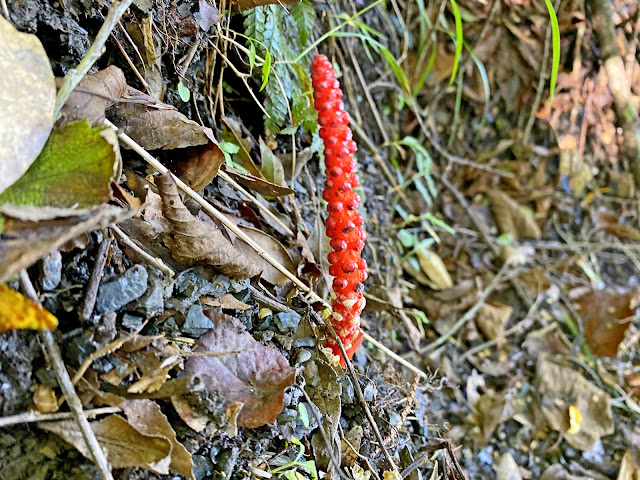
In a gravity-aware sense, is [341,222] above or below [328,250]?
above

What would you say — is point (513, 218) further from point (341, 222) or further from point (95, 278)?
point (95, 278)

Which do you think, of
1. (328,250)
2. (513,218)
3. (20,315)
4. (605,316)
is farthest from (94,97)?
(605,316)

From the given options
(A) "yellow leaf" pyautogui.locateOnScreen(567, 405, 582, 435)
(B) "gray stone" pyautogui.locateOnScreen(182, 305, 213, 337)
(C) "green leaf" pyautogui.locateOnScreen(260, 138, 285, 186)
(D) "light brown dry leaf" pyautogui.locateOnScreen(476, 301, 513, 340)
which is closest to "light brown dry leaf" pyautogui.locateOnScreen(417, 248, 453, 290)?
(D) "light brown dry leaf" pyautogui.locateOnScreen(476, 301, 513, 340)

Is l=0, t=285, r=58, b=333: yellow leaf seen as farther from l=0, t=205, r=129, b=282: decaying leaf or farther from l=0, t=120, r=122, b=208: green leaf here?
l=0, t=120, r=122, b=208: green leaf

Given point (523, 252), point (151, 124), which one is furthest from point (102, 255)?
point (523, 252)

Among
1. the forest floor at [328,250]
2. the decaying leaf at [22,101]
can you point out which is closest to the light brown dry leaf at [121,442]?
the forest floor at [328,250]

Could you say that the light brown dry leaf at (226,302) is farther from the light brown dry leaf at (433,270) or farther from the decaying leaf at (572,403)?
the decaying leaf at (572,403)
